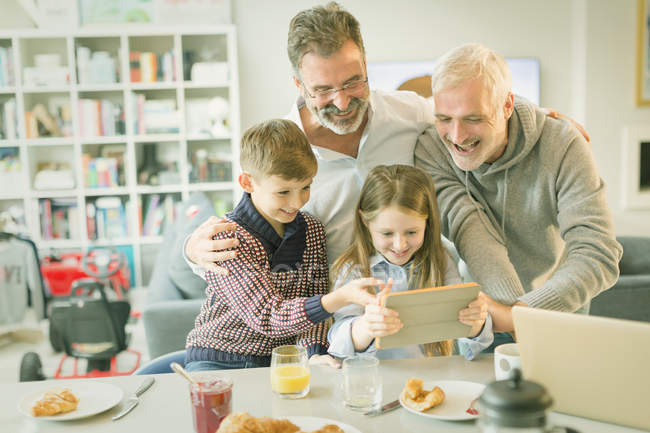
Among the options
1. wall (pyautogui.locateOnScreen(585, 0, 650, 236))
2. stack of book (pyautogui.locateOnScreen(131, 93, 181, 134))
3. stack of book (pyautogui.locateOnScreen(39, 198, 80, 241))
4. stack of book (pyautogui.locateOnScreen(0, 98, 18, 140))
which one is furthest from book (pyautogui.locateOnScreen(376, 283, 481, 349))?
stack of book (pyautogui.locateOnScreen(0, 98, 18, 140))

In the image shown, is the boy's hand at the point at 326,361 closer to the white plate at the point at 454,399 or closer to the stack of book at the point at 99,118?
the white plate at the point at 454,399

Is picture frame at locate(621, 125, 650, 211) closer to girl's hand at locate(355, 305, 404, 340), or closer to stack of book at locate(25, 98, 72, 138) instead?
girl's hand at locate(355, 305, 404, 340)

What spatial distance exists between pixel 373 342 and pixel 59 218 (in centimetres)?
416

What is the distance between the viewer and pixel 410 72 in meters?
5.05

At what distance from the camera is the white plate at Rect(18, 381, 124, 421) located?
43.1 inches

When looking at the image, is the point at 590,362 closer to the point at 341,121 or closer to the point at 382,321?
the point at 382,321

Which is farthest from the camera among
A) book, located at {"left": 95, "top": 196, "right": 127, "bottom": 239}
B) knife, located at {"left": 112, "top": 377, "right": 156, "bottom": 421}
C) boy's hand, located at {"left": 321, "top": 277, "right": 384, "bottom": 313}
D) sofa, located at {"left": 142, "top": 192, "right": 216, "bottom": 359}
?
book, located at {"left": 95, "top": 196, "right": 127, "bottom": 239}

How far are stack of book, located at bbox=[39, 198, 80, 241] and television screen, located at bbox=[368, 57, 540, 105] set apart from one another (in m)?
2.82

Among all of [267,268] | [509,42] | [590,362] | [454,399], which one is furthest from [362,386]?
[509,42]

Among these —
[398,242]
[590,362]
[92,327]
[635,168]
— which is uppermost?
[635,168]

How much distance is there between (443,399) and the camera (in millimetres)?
1107

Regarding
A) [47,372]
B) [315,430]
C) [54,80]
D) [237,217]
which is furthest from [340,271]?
[54,80]

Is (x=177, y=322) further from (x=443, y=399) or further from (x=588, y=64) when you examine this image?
(x=588, y=64)

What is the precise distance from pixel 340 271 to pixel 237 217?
33 cm
